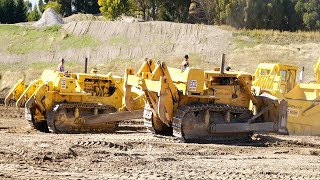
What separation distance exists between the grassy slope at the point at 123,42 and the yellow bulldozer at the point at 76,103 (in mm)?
19342

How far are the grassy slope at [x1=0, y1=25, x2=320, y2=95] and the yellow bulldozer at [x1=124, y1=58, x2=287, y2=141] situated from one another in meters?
21.2

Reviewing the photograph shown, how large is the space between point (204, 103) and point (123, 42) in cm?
2926

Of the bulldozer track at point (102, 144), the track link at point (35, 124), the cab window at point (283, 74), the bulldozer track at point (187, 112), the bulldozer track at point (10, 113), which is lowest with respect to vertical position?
the bulldozer track at point (10, 113)

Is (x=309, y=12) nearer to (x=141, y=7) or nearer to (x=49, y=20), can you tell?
(x=141, y=7)

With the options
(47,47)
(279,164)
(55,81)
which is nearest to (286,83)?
(55,81)

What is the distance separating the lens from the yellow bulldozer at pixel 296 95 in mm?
18438

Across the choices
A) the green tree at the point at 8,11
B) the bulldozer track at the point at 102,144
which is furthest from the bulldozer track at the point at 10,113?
the green tree at the point at 8,11

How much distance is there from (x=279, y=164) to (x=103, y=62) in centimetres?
3018

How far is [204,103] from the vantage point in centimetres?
1567

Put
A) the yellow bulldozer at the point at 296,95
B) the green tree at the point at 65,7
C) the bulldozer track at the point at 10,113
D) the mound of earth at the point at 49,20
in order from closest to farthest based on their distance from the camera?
the yellow bulldozer at the point at 296,95 → the bulldozer track at the point at 10,113 → the mound of earth at the point at 49,20 → the green tree at the point at 65,7

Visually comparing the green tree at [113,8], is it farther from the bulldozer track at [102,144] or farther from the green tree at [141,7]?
the bulldozer track at [102,144]

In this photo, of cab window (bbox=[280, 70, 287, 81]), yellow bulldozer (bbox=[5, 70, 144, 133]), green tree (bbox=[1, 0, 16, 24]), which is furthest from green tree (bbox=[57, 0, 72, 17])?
yellow bulldozer (bbox=[5, 70, 144, 133])

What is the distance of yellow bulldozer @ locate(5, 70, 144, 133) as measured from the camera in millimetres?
17375

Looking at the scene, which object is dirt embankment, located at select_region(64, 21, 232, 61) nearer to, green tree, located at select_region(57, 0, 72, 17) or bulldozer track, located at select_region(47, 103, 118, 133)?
green tree, located at select_region(57, 0, 72, 17)
